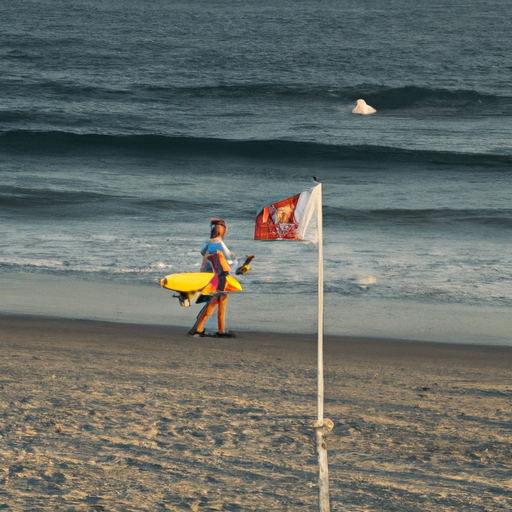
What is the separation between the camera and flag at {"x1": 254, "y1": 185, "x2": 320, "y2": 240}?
6.00m

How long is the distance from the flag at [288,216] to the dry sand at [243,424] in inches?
57.1

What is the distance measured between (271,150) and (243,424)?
887 inches

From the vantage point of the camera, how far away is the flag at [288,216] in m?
6.00

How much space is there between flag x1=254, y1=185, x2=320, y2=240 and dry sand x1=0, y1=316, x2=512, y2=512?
1.45m

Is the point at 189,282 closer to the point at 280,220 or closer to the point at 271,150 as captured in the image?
the point at 280,220

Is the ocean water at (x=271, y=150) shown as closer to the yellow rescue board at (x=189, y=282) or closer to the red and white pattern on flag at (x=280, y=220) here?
the yellow rescue board at (x=189, y=282)

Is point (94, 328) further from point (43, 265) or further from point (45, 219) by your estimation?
point (45, 219)

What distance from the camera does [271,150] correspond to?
92.0ft

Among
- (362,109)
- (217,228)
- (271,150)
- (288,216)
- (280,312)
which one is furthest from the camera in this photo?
(362,109)

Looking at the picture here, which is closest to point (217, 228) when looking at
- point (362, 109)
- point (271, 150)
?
point (271, 150)

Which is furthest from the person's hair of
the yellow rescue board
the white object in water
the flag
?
the white object in water

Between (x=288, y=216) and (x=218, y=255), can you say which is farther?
(x=218, y=255)

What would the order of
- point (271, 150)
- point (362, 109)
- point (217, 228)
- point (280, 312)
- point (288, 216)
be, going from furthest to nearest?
1. point (362, 109)
2. point (271, 150)
3. point (280, 312)
4. point (217, 228)
5. point (288, 216)

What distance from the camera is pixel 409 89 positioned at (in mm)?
37094
